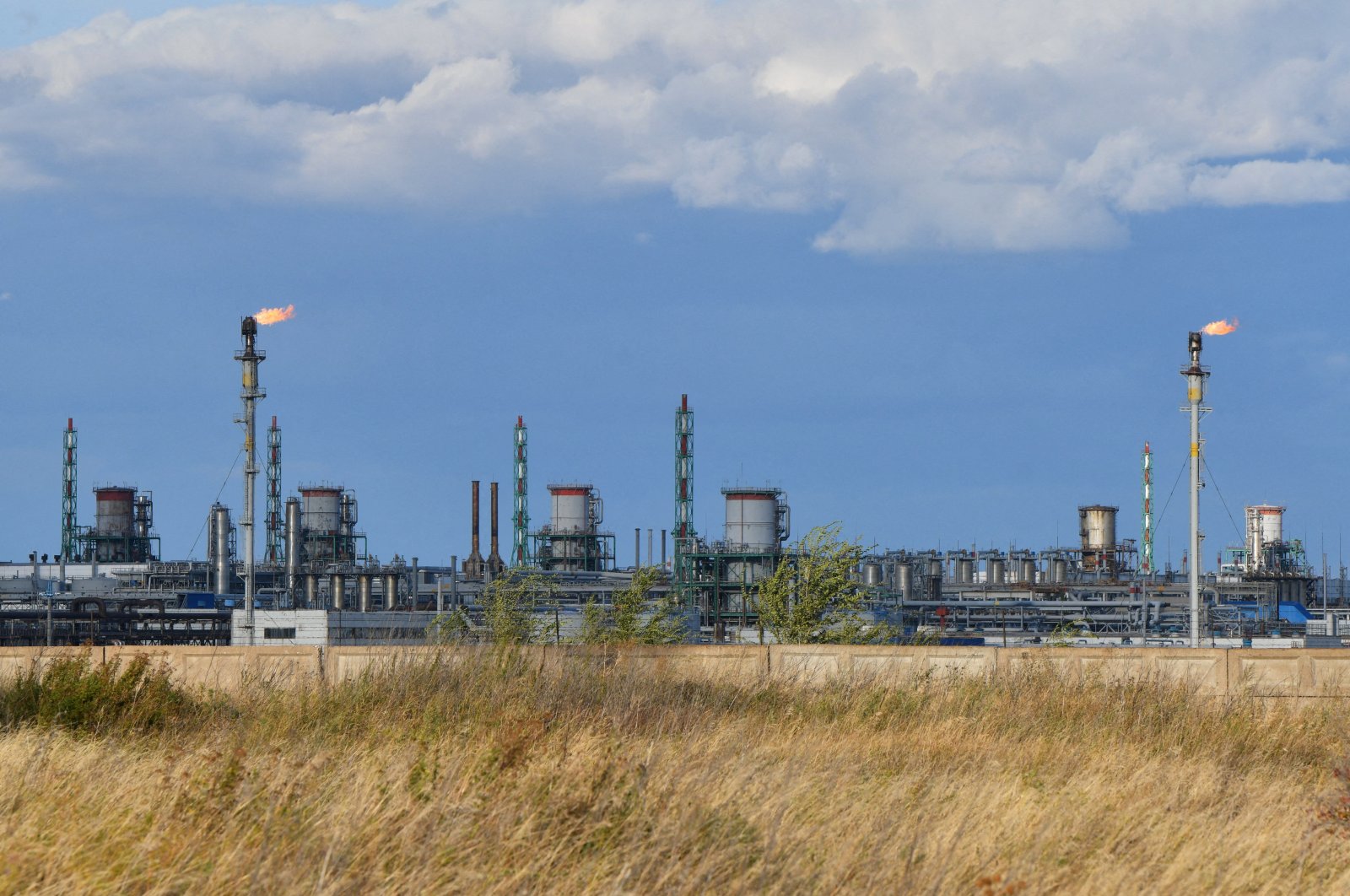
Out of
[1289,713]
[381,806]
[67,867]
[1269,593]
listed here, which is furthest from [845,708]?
[1269,593]

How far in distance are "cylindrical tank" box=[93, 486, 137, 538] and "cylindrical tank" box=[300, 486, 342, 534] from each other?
1653 centimetres

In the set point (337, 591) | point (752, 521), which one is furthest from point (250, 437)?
point (337, 591)

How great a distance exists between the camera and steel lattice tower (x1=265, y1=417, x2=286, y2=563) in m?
113

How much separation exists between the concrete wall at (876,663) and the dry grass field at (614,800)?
355 centimetres

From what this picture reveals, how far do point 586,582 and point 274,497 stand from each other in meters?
33.1

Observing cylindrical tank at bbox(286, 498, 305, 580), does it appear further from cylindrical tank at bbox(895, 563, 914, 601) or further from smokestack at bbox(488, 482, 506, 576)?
cylindrical tank at bbox(895, 563, 914, 601)

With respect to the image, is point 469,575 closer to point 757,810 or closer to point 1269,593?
point 1269,593

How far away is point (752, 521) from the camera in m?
83.2

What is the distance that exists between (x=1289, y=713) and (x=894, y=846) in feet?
41.1

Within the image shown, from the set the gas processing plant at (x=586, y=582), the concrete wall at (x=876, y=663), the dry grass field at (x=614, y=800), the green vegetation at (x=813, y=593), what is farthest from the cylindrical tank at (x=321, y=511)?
the dry grass field at (x=614, y=800)

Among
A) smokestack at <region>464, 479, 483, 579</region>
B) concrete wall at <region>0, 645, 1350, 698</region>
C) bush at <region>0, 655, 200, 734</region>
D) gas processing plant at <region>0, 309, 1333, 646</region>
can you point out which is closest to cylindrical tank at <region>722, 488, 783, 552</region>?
gas processing plant at <region>0, 309, 1333, 646</region>

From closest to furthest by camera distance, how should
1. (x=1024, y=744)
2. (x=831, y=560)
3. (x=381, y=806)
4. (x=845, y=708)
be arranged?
(x=381, y=806) → (x=1024, y=744) → (x=845, y=708) → (x=831, y=560)

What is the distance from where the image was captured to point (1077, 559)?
4210 inches

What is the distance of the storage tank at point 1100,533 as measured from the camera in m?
104
